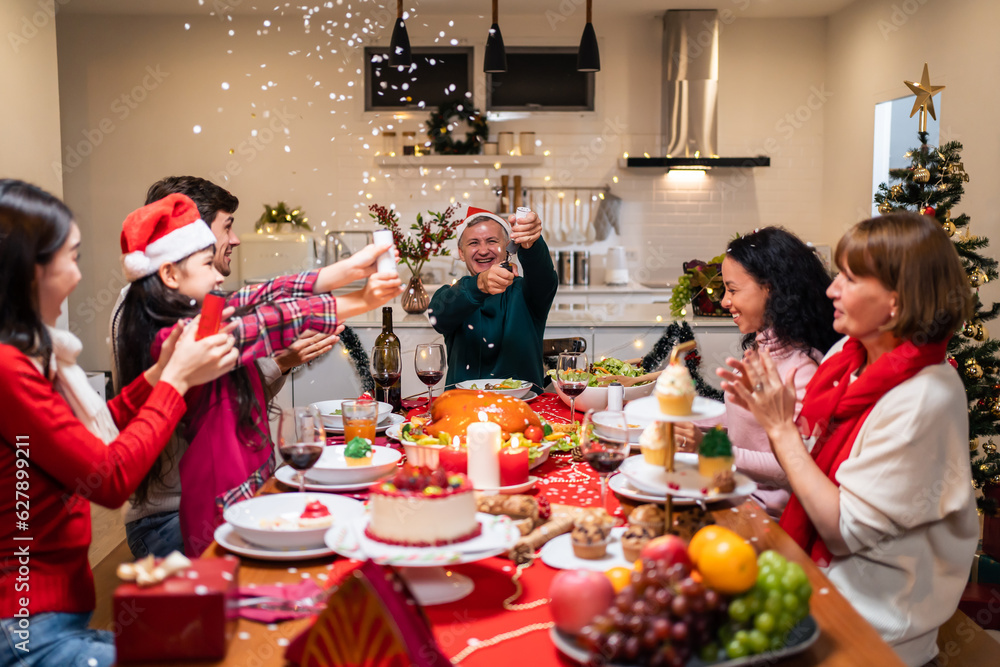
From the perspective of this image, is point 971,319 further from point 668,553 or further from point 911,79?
point 911,79

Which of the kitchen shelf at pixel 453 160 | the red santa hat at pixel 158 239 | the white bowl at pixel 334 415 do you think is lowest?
the white bowl at pixel 334 415

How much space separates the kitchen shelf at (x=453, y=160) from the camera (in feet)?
22.1

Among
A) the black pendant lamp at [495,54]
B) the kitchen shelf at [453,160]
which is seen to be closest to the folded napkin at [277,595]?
the black pendant lamp at [495,54]

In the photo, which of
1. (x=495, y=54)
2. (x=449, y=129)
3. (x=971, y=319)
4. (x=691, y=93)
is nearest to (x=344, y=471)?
(x=971, y=319)

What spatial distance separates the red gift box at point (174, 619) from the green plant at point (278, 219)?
5976 millimetres

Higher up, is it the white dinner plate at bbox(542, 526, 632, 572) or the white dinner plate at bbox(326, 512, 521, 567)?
the white dinner plate at bbox(326, 512, 521, 567)

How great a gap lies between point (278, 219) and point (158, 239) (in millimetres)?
5017

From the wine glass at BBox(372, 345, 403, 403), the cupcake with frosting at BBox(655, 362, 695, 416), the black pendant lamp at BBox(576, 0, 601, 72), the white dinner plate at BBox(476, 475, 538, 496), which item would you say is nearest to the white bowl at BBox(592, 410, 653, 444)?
the cupcake with frosting at BBox(655, 362, 695, 416)

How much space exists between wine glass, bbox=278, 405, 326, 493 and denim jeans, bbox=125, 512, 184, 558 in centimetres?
73

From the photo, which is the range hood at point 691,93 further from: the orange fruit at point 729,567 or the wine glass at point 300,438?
the orange fruit at point 729,567

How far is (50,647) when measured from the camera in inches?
56.4

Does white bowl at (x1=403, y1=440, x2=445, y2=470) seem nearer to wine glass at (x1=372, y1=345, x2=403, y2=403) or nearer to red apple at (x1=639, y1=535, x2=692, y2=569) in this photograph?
red apple at (x1=639, y1=535, x2=692, y2=569)

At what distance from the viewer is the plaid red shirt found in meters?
1.69

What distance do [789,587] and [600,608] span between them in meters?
0.25
